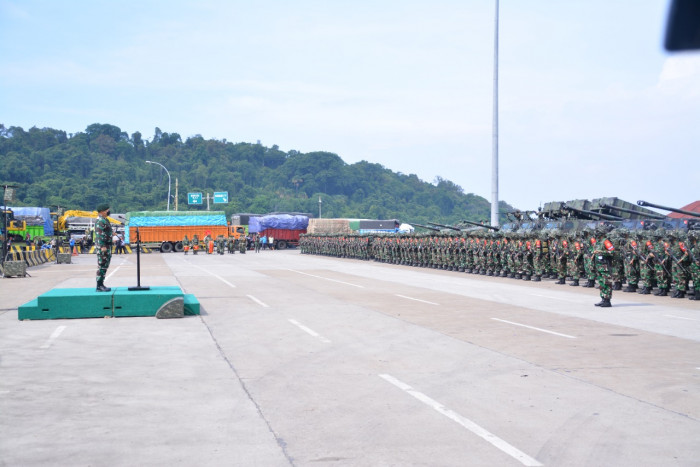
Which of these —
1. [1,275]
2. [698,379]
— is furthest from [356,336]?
[1,275]

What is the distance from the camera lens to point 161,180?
15938 cm

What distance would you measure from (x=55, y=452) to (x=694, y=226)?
20.6 metres

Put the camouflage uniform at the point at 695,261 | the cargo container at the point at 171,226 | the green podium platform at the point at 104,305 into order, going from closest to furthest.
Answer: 1. the green podium platform at the point at 104,305
2. the camouflage uniform at the point at 695,261
3. the cargo container at the point at 171,226

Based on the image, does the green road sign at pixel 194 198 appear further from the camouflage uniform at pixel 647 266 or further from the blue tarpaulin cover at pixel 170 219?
the camouflage uniform at pixel 647 266

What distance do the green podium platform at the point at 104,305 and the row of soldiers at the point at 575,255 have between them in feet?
31.4

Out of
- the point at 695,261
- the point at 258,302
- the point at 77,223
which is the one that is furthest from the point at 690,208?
the point at 77,223

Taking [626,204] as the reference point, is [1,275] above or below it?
below

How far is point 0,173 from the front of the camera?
14012 cm

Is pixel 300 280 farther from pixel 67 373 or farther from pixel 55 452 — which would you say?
pixel 55 452

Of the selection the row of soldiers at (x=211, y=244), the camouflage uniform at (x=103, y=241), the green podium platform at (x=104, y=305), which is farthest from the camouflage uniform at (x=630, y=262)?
the row of soldiers at (x=211, y=244)

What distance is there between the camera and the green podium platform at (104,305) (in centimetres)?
1460

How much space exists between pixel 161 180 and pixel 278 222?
299ft

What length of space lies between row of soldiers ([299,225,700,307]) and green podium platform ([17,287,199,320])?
31.4ft

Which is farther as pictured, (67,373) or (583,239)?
(583,239)
